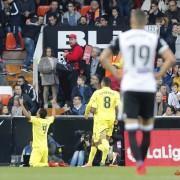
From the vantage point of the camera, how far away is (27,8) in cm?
2647

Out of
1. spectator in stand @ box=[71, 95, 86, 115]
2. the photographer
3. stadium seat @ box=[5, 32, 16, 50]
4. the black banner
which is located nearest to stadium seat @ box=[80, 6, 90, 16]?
the black banner

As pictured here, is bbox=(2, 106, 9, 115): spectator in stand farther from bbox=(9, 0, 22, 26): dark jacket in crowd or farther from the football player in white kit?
the football player in white kit

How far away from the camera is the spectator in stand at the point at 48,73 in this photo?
23.6 metres

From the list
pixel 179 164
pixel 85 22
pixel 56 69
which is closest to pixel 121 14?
pixel 85 22

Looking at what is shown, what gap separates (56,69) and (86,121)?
3.51m

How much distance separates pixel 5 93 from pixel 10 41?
2.87m

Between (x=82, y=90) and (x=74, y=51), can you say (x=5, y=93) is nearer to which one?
(x=82, y=90)

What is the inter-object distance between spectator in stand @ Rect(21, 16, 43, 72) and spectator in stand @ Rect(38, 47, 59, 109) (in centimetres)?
156

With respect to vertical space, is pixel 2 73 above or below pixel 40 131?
above

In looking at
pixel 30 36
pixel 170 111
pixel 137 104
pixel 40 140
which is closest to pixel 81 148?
pixel 40 140

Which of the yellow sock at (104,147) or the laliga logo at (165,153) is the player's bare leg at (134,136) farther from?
the laliga logo at (165,153)

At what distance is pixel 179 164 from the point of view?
1967 cm

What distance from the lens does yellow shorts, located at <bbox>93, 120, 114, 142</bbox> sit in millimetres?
19375

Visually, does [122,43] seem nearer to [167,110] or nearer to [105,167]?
[105,167]
